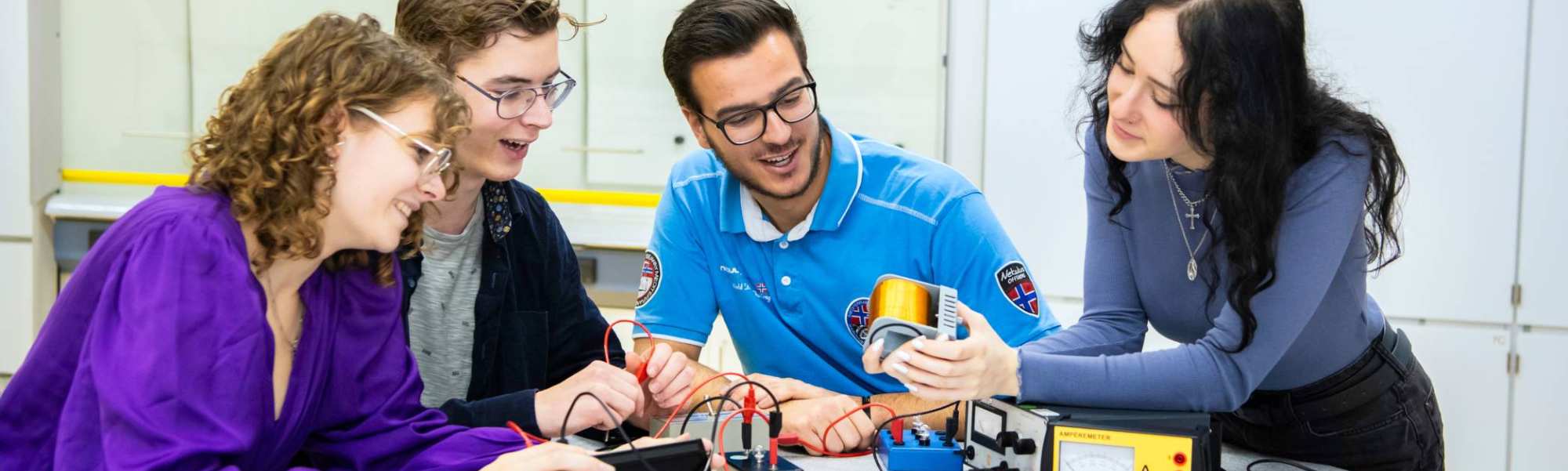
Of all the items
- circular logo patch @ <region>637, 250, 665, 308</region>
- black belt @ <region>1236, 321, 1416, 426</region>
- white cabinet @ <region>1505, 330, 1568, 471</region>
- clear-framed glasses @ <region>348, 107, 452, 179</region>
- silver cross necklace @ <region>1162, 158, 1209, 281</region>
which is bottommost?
white cabinet @ <region>1505, 330, 1568, 471</region>

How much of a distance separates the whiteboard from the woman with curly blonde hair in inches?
76.8

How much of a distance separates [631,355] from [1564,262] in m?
2.40

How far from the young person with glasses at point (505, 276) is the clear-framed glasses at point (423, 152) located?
446 mm

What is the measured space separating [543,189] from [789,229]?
5.21 ft

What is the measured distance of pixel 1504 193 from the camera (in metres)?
2.98

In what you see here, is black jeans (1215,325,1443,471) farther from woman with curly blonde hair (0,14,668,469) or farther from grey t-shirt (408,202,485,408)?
grey t-shirt (408,202,485,408)

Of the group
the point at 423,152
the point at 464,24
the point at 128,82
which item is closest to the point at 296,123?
the point at 423,152

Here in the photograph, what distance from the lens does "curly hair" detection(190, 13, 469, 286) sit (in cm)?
128

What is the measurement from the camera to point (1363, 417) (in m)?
1.67

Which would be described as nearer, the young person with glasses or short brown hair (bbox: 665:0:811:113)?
the young person with glasses

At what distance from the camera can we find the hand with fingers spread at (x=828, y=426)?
5.59 ft

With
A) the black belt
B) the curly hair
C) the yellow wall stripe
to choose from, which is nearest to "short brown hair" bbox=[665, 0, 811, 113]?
A: the curly hair

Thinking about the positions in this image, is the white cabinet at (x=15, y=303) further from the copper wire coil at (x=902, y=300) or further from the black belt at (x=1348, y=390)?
the black belt at (x=1348, y=390)

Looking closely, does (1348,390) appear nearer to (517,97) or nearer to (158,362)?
(517,97)
